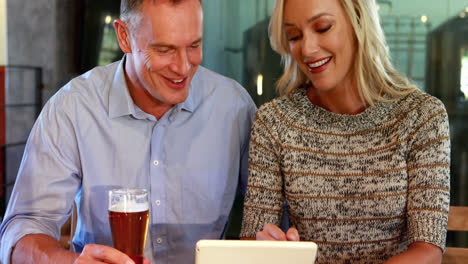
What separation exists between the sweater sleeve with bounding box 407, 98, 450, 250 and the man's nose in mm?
675

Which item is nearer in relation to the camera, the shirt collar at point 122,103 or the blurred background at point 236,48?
the shirt collar at point 122,103

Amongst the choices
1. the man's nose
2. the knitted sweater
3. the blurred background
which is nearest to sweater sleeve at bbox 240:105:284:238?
the knitted sweater

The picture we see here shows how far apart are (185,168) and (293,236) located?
57 centimetres

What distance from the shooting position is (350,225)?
54.9 inches

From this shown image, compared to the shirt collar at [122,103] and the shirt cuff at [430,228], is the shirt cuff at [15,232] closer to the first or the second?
the shirt collar at [122,103]

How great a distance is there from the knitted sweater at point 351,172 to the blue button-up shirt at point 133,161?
19 centimetres

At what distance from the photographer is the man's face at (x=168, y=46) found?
1.40m

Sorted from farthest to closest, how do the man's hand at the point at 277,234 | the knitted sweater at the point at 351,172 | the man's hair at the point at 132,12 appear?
1. the man's hair at the point at 132,12
2. the knitted sweater at the point at 351,172
3. the man's hand at the point at 277,234

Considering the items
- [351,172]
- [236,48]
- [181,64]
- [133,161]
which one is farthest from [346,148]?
[236,48]

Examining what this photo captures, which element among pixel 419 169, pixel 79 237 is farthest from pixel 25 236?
pixel 419 169

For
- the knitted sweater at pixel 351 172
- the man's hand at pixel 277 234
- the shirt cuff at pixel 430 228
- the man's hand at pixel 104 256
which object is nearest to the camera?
the man's hand at pixel 104 256

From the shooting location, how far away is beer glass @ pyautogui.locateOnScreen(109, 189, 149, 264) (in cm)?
102

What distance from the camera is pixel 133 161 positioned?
1.53 m

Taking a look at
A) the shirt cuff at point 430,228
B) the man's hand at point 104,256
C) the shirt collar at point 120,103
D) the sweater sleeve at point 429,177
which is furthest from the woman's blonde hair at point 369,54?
the man's hand at point 104,256
